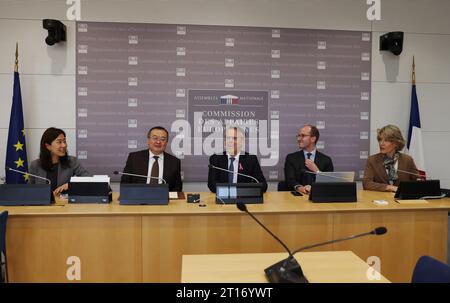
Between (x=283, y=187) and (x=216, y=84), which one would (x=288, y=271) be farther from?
(x=216, y=84)

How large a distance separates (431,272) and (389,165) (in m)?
2.38

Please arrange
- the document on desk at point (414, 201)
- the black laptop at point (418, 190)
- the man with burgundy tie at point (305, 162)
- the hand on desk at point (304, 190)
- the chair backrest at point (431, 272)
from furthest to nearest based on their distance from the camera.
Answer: the man with burgundy tie at point (305, 162), the hand on desk at point (304, 190), the black laptop at point (418, 190), the document on desk at point (414, 201), the chair backrest at point (431, 272)

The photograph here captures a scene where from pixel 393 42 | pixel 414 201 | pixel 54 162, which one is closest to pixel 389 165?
pixel 414 201

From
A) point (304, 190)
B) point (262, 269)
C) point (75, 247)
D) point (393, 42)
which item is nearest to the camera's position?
point (262, 269)

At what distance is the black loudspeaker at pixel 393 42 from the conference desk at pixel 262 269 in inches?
132

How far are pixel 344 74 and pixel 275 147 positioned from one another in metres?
1.28

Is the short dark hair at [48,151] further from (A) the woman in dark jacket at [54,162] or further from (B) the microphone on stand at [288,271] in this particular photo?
(B) the microphone on stand at [288,271]

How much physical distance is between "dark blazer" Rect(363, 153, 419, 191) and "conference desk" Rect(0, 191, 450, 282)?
0.79 m

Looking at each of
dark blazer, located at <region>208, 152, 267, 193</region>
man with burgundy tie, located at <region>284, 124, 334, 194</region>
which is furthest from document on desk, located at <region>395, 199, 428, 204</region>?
dark blazer, located at <region>208, 152, 267, 193</region>

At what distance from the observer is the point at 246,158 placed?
13.1ft

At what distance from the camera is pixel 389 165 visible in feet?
12.5

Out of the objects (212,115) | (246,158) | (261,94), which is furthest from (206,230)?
(261,94)

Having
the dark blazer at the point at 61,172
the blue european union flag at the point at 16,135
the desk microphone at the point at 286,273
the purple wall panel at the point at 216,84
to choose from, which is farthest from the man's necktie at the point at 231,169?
the blue european union flag at the point at 16,135

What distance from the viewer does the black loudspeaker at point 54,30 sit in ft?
13.2
